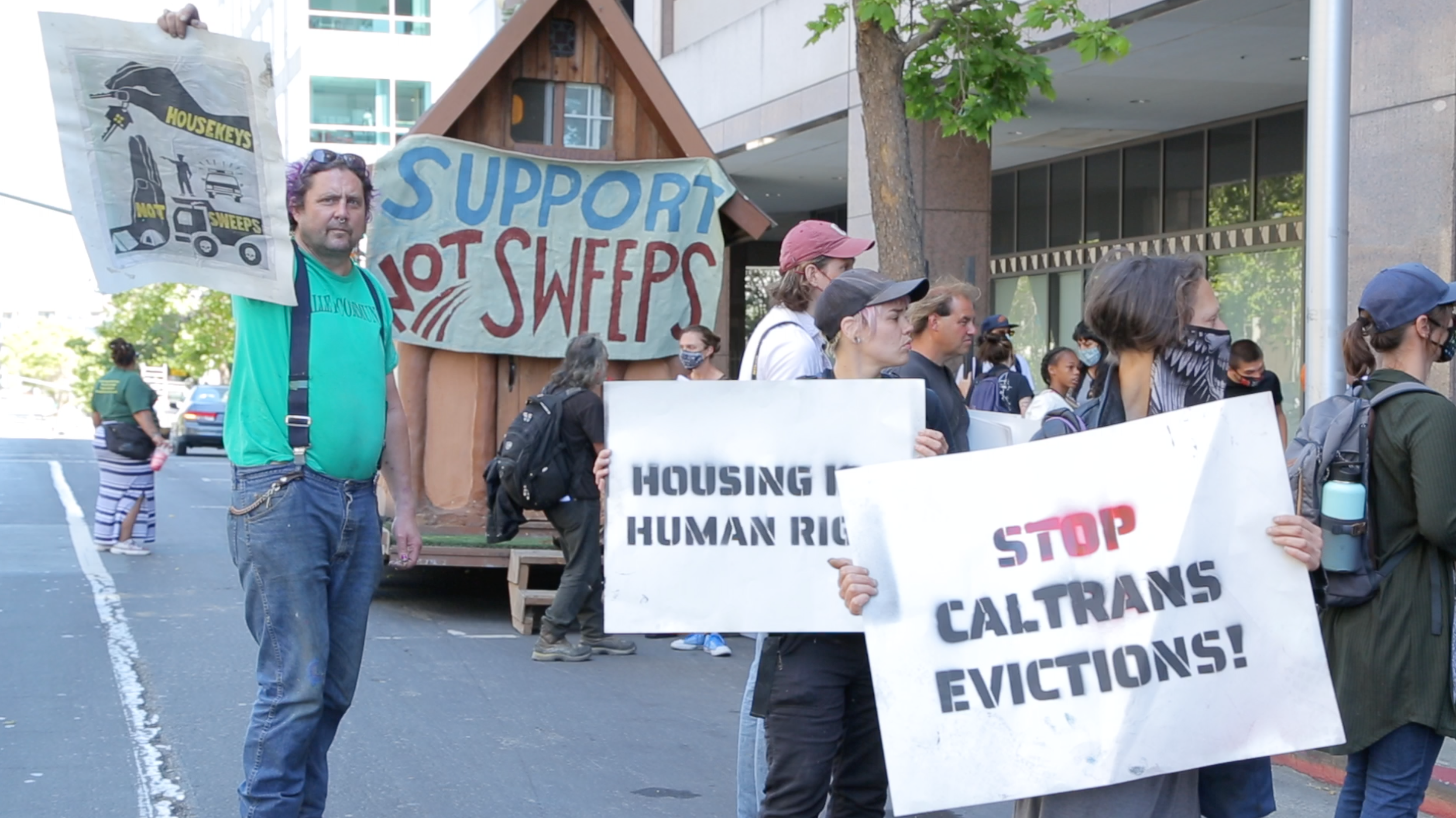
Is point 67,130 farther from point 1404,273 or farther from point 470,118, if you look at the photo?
point 470,118

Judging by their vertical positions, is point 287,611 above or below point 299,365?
below

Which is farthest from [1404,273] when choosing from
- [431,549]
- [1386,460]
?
[431,549]

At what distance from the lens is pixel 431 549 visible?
10211 millimetres

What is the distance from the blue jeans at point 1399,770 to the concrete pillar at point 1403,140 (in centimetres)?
581

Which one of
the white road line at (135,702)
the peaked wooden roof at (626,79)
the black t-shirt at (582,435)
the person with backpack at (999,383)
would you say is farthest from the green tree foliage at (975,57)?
the white road line at (135,702)

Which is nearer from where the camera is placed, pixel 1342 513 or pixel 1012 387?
pixel 1342 513

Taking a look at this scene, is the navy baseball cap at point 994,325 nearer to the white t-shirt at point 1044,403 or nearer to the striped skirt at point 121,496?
the white t-shirt at point 1044,403

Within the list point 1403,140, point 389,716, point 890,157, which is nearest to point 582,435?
point 389,716

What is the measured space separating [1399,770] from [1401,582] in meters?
0.50

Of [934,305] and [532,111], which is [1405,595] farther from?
[532,111]

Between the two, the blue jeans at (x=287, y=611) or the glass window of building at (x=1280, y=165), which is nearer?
the blue jeans at (x=287, y=611)

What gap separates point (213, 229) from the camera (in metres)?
3.99

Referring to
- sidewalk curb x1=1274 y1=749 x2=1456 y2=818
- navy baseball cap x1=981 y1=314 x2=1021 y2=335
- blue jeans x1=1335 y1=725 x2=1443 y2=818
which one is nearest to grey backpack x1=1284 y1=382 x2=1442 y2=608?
blue jeans x1=1335 y1=725 x2=1443 y2=818

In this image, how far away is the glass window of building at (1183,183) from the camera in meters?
17.9
